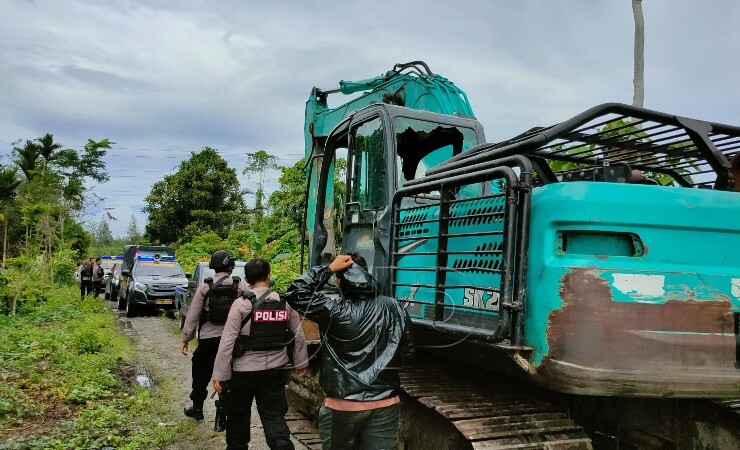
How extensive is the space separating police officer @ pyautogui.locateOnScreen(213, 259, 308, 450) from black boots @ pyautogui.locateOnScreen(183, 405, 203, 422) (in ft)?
5.75

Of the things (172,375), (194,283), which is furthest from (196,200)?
(172,375)

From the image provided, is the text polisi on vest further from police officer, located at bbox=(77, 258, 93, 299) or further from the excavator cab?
police officer, located at bbox=(77, 258, 93, 299)

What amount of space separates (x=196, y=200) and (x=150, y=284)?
1817cm

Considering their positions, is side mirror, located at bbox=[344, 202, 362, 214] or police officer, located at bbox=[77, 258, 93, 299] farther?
police officer, located at bbox=[77, 258, 93, 299]

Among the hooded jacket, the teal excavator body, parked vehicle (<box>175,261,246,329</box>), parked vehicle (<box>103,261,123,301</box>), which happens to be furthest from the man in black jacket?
parked vehicle (<box>103,261,123,301</box>)

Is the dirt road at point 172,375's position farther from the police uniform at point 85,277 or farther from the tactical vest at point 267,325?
the police uniform at point 85,277

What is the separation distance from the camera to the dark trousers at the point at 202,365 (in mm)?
6340

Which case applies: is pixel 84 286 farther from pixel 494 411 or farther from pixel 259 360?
pixel 494 411

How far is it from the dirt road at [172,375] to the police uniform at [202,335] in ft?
1.66

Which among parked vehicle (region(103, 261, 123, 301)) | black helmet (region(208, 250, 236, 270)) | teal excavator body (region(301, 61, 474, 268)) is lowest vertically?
parked vehicle (region(103, 261, 123, 301))

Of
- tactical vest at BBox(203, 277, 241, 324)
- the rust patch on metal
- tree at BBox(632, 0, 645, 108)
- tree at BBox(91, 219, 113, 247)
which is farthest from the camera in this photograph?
tree at BBox(91, 219, 113, 247)

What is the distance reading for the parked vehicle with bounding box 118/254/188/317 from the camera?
55.4ft

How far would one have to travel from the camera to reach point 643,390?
287 centimetres

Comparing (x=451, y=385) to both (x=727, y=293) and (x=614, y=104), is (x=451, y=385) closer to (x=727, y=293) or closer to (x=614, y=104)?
(x=727, y=293)
